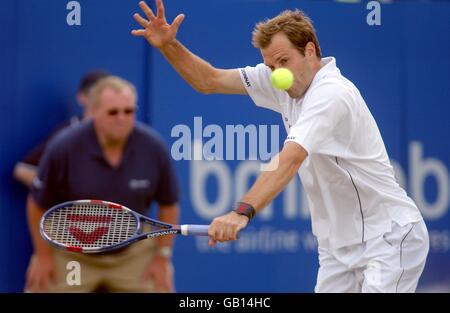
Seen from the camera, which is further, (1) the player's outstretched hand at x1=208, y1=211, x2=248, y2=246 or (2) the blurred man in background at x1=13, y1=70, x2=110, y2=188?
(2) the blurred man in background at x1=13, y1=70, x2=110, y2=188

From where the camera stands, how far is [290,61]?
410cm

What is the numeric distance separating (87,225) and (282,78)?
1.13 m

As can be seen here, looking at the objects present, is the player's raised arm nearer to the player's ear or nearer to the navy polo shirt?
the player's ear

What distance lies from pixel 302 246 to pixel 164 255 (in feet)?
2.31

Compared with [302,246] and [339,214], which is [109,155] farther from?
[339,214]

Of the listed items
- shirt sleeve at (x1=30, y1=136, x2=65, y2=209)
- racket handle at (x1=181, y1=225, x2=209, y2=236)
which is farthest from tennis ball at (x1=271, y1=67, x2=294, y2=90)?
shirt sleeve at (x1=30, y1=136, x2=65, y2=209)

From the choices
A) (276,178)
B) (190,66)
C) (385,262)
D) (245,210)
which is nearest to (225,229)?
(245,210)

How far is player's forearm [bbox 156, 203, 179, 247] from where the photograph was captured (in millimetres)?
5195

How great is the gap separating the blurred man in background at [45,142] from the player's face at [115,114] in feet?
0.21

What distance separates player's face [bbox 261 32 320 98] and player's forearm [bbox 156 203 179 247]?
131cm

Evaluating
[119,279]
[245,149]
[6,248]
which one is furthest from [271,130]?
[6,248]

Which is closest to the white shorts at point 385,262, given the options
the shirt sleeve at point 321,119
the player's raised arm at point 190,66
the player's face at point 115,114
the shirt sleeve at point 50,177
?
the shirt sleeve at point 321,119
